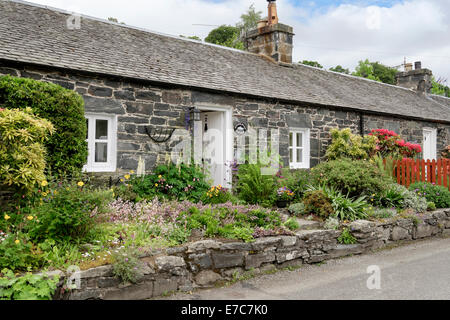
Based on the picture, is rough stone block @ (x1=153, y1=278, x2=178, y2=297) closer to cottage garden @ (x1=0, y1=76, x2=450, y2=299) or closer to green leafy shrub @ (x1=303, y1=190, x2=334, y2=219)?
cottage garden @ (x1=0, y1=76, x2=450, y2=299)

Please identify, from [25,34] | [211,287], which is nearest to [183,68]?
[25,34]

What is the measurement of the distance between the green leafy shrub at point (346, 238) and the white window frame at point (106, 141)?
4904 millimetres

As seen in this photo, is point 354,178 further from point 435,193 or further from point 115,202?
point 115,202

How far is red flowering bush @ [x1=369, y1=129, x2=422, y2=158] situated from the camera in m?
12.9

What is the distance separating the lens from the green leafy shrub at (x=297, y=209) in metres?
8.23

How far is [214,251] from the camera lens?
17.9ft

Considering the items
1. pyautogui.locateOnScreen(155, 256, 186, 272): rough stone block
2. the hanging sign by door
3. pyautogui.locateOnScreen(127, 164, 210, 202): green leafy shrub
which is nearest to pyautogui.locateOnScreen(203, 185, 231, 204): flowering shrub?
pyautogui.locateOnScreen(127, 164, 210, 202): green leafy shrub

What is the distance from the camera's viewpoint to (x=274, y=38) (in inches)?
572

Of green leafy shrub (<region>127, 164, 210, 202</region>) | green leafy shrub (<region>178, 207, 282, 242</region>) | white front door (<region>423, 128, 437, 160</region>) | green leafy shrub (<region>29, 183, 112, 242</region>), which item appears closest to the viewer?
green leafy shrub (<region>29, 183, 112, 242</region>)

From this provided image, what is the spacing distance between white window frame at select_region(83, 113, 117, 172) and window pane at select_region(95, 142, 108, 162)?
93 mm

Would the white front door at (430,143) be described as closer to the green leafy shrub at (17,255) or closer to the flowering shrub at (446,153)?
the flowering shrub at (446,153)
